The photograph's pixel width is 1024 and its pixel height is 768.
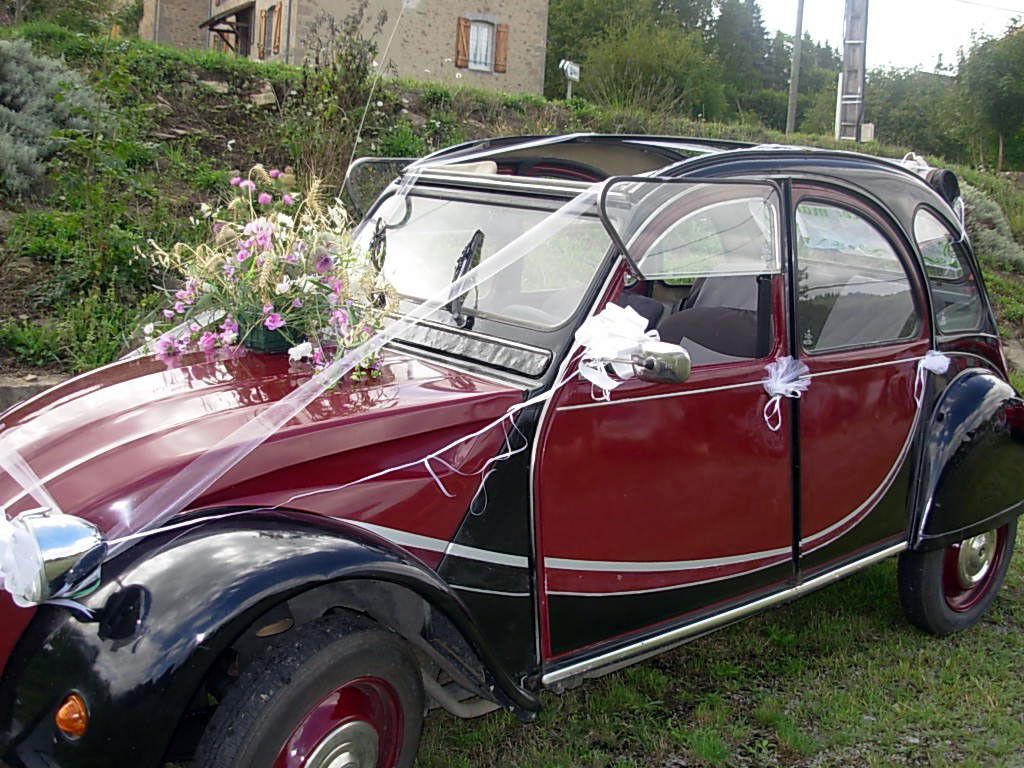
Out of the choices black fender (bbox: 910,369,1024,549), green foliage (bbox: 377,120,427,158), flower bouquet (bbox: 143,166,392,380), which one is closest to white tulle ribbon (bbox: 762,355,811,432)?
black fender (bbox: 910,369,1024,549)

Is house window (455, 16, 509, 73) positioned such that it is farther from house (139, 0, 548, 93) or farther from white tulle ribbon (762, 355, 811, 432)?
white tulle ribbon (762, 355, 811, 432)

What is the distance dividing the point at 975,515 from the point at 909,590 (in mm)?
434

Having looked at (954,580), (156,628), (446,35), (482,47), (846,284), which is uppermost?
(446,35)

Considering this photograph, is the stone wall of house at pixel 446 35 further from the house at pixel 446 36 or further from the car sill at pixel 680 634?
the car sill at pixel 680 634

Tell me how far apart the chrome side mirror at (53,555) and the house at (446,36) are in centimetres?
1964

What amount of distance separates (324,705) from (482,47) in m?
23.1

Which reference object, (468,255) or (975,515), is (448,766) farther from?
(975,515)

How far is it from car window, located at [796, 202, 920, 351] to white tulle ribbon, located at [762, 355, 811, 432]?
13cm

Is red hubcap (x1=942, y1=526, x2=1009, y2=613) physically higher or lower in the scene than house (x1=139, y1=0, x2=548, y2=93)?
lower

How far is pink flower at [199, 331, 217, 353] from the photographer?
122 inches

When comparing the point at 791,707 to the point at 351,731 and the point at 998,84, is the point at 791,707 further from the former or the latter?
the point at 998,84

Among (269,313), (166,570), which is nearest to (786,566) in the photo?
(269,313)

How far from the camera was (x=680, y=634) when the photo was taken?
322 cm

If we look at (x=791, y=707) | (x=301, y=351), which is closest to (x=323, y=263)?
(x=301, y=351)
